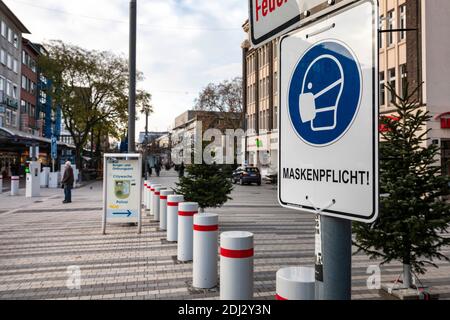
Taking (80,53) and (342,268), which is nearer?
(342,268)

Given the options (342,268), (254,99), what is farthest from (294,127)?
(254,99)

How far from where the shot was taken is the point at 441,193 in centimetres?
500

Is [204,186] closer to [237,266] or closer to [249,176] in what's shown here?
[237,266]

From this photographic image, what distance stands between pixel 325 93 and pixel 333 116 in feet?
0.30

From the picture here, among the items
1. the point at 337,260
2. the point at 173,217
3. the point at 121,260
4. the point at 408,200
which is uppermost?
the point at 337,260

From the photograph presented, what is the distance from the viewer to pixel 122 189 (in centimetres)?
985

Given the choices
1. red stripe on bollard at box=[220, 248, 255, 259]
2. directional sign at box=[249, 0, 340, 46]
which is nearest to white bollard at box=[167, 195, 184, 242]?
red stripe on bollard at box=[220, 248, 255, 259]

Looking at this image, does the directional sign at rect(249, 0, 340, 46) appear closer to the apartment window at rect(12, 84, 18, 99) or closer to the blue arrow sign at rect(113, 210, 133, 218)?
the blue arrow sign at rect(113, 210, 133, 218)

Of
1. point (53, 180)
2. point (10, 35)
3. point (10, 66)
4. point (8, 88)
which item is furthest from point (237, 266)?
point (10, 35)

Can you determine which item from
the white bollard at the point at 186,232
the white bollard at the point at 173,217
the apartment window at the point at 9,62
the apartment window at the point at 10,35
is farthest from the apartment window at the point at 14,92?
the white bollard at the point at 186,232

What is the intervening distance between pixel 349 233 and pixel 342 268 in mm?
124

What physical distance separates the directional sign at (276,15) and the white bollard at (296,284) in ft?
3.72

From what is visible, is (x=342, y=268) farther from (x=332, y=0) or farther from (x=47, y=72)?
(x=47, y=72)
